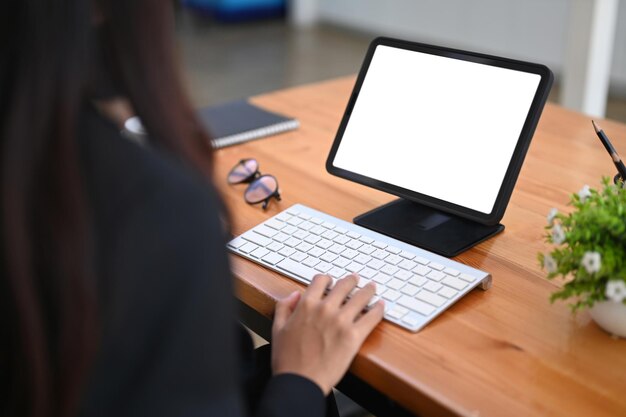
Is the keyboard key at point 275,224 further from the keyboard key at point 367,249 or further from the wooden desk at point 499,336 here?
the keyboard key at point 367,249

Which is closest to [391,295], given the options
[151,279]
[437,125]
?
[437,125]

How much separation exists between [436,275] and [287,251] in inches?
8.9

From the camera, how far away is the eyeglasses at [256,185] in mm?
1337

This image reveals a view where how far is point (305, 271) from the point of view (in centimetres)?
109

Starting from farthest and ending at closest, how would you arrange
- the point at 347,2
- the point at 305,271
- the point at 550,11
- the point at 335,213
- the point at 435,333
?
the point at 347,2, the point at 550,11, the point at 335,213, the point at 305,271, the point at 435,333

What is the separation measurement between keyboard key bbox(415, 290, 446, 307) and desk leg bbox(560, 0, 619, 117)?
2.60 m

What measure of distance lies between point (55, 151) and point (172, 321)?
6.2 inches

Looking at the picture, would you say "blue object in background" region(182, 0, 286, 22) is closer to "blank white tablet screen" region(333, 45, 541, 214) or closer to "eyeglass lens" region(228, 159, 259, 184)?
"eyeglass lens" region(228, 159, 259, 184)

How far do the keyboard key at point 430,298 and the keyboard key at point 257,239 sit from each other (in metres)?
0.27

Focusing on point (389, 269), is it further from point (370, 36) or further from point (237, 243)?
point (370, 36)

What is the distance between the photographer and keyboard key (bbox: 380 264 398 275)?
1.07m

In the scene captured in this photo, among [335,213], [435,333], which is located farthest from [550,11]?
[435,333]

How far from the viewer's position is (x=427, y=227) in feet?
3.96

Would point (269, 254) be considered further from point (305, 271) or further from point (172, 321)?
point (172, 321)
